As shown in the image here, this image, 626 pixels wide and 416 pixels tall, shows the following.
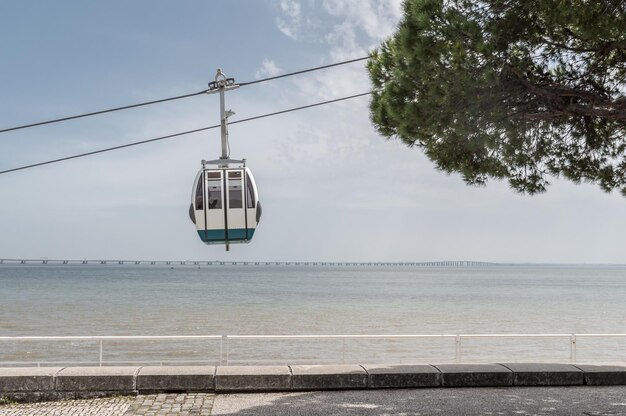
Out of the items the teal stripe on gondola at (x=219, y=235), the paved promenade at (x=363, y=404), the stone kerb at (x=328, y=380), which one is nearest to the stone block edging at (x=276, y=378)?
the stone kerb at (x=328, y=380)

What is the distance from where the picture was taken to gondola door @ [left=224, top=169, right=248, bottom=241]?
890 centimetres

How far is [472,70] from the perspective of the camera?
Result: 8.00 m

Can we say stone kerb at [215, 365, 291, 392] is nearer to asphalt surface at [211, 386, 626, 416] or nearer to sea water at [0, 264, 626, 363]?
asphalt surface at [211, 386, 626, 416]

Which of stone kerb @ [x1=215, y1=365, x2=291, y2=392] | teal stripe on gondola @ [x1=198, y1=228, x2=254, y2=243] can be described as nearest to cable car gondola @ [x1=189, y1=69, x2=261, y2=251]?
teal stripe on gondola @ [x1=198, y1=228, x2=254, y2=243]

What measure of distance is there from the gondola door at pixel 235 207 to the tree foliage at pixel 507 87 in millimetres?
2175

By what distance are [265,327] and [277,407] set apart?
3869 centimetres

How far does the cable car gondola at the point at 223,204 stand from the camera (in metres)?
8.88

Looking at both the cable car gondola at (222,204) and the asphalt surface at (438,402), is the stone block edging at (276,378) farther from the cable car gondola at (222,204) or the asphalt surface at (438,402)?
the cable car gondola at (222,204)

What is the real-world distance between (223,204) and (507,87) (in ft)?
12.9

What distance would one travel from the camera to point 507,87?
8.38m

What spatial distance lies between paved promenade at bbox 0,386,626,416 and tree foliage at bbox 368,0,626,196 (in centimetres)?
314

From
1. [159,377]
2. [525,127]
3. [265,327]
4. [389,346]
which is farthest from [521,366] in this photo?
[265,327]

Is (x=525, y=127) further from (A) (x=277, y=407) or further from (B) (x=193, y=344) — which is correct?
(B) (x=193, y=344)

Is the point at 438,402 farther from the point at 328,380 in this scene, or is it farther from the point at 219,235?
the point at 219,235
